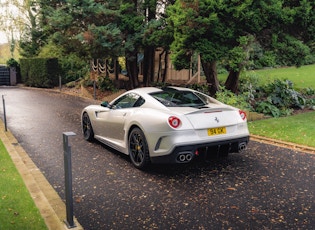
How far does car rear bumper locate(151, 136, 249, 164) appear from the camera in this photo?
208 inches

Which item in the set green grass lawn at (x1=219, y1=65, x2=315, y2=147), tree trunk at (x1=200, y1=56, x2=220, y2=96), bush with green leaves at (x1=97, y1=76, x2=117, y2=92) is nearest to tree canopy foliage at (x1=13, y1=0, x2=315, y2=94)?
tree trunk at (x1=200, y1=56, x2=220, y2=96)

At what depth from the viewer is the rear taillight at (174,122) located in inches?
209

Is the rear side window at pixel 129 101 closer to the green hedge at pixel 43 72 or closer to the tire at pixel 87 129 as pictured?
the tire at pixel 87 129

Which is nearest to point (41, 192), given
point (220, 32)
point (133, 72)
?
point (220, 32)

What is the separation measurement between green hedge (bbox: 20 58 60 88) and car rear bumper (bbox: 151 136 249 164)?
21.4 m

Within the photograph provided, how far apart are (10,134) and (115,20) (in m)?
7.45

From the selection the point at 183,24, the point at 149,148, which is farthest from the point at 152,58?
the point at 149,148

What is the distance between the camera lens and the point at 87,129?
26.9 feet

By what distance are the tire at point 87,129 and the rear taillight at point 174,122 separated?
126 inches

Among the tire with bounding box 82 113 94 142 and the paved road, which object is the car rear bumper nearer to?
the paved road

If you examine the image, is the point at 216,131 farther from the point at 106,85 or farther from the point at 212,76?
the point at 106,85

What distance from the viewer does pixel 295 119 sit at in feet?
33.8

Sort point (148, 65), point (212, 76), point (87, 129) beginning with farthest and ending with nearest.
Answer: point (148, 65)
point (212, 76)
point (87, 129)

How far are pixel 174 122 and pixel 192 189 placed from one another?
1.06m
